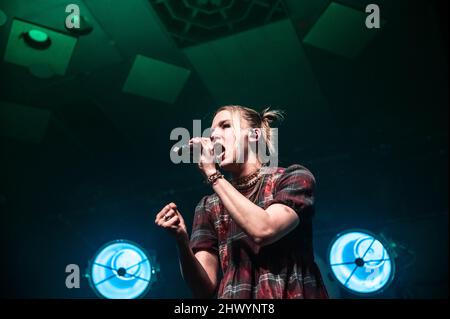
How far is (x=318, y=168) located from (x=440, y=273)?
1.25 meters

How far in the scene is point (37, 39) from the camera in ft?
9.40

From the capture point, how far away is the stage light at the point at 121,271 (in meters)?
3.05

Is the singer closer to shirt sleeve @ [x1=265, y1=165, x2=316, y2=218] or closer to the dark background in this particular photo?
shirt sleeve @ [x1=265, y1=165, x2=316, y2=218]

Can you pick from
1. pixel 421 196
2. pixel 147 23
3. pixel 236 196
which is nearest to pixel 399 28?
pixel 421 196

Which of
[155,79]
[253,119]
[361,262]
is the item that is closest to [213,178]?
[253,119]

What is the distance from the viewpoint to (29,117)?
3367mm

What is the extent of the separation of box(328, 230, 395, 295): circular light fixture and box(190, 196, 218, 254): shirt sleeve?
4.86 ft

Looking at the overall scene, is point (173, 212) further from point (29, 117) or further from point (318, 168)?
point (29, 117)

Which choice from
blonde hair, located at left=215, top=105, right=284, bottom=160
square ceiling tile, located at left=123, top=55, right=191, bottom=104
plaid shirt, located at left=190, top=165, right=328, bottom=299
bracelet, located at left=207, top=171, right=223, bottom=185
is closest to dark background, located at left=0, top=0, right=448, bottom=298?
square ceiling tile, located at left=123, top=55, right=191, bottom=104

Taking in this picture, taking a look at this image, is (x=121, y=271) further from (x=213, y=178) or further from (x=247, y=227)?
(x=247, y=227)

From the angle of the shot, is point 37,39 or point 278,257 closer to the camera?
point 278,257

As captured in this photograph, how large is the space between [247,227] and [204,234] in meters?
0.42
